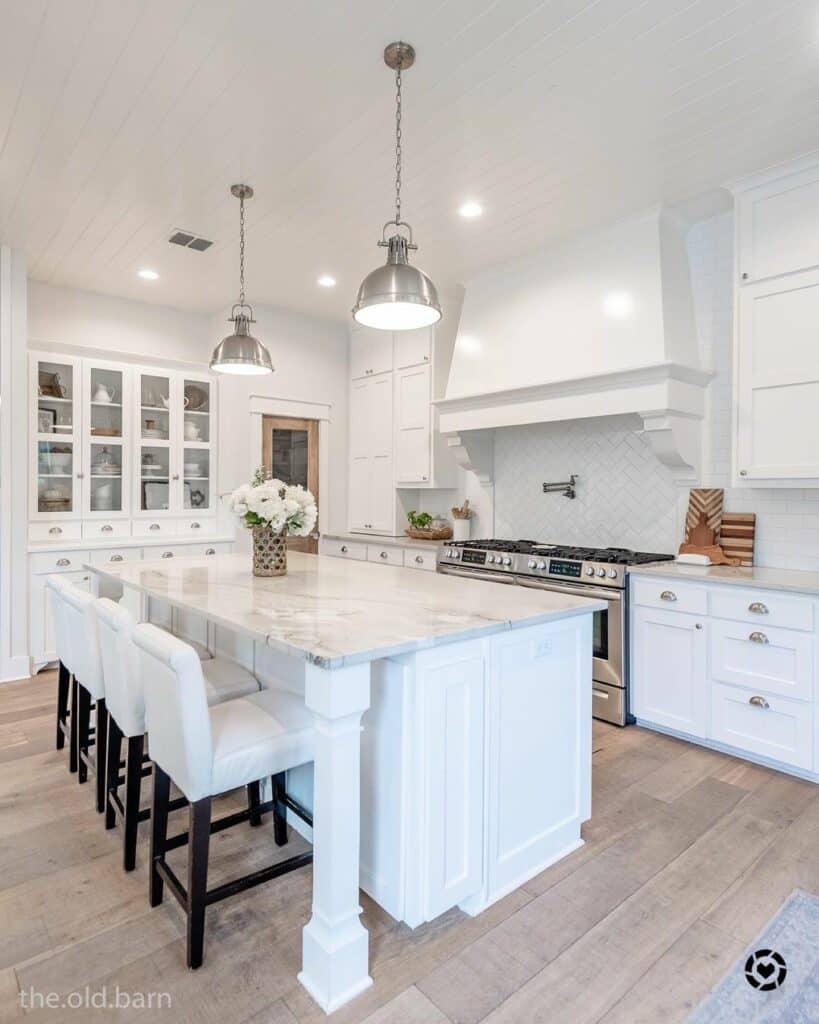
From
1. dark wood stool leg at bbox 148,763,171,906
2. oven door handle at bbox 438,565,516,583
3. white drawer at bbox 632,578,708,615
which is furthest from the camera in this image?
oven door handle at bbox 438,565,516,583

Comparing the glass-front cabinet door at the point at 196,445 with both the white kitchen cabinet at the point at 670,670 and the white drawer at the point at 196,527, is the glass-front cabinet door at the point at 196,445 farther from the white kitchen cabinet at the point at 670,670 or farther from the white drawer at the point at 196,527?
the white kitchen cabinet at the point at 670,670

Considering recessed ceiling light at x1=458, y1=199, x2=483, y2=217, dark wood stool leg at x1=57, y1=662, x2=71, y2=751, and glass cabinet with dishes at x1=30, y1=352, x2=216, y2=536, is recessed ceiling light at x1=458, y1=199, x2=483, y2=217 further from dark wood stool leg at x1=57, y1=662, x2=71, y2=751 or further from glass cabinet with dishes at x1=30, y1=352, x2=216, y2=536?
dark wood stool leg at x1=57, y1=662, x2=71, y2=751

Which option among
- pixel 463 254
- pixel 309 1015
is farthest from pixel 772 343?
pixel 309 1015

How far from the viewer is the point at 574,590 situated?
11.8 ft

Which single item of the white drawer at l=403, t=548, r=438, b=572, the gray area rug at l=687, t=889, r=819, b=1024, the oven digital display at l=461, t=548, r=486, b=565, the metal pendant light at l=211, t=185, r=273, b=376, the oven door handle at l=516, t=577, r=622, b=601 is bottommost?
the gray area rug at l=687, t=889, r=819, b=1024

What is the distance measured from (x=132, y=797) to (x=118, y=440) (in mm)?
3602

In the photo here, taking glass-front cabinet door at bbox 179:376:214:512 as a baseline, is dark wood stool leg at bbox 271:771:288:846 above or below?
below

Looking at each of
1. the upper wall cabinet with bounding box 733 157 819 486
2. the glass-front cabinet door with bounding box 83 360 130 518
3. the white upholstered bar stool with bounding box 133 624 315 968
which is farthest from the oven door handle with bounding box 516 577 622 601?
the glass-front cabinet door with bounding box 83 360 130 518

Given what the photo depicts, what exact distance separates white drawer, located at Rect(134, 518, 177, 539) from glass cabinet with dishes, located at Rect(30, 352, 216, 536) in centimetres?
6

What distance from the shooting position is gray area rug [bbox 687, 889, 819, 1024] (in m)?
1.58

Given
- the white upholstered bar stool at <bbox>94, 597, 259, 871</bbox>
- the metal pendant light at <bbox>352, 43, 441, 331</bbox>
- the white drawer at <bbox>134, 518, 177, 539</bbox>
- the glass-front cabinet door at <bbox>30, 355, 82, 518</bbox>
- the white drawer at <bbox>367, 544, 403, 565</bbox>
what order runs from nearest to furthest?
1. the white upholstered bar stool at <bbox>94, 597, 259, 871</bbox>
2. the metal pendant light at <bbox>352, 43, 441, 331</bbox>
3. the glass-front cabinet door at <bbox>30, 355, 82, 518</bbox>
4. the white drawer at <bbox>367, 544, 403, 565</bbox>
5. the white drawer at <bbox>134, 518, 177, 539</bbox>

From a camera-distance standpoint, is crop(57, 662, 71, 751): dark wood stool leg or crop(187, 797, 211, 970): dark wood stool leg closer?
crop(187, 797, 211, 970): dark wood stool leg

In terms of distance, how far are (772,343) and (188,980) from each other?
139 inches

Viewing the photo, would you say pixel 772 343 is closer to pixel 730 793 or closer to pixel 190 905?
pixel 730 793
